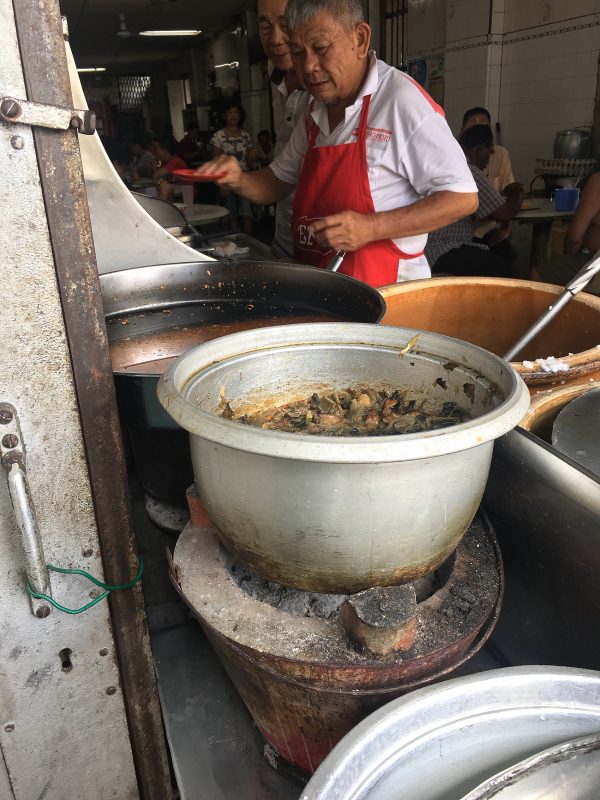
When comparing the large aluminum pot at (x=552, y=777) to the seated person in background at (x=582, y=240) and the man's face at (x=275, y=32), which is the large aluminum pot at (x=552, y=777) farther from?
the seated person in background at (x=582, y=240)

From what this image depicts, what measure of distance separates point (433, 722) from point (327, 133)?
237 cm

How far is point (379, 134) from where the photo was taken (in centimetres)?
236

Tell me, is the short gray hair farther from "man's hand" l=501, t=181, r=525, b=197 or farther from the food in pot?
"man's hand" l=501, t=181, r=525, b=197

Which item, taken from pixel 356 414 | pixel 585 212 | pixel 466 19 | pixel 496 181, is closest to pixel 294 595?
pixel 356 414

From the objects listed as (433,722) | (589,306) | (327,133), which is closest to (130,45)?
(327,133)

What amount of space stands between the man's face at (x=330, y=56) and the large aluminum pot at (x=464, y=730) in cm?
219

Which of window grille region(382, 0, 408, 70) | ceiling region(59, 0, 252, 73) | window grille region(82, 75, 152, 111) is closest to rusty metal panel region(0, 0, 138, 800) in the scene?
ceiling region(59, 0, 252, 73)

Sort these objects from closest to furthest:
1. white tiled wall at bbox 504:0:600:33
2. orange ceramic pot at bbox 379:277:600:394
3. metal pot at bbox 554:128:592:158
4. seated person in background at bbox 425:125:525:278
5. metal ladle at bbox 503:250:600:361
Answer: metal ladle at bbox 503:250:600:361, orange ceramic pot at bbox 379:277:600:394, seated person in background at bbox 425:125:525:278, metal pot at bbox 554:128:592:158, white tiled wall at bbox 504:0:600:33

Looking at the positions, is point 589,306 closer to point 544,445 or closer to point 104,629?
point 544,445

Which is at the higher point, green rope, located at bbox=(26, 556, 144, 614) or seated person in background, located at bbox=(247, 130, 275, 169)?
seated person in background, located at bbox=(247, 130, 275, 169)

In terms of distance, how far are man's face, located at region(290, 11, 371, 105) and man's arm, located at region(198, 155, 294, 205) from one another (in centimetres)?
48

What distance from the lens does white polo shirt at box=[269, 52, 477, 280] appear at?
227 centimetres

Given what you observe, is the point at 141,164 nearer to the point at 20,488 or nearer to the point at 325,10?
the point at 325,10

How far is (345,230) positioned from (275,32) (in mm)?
1914
